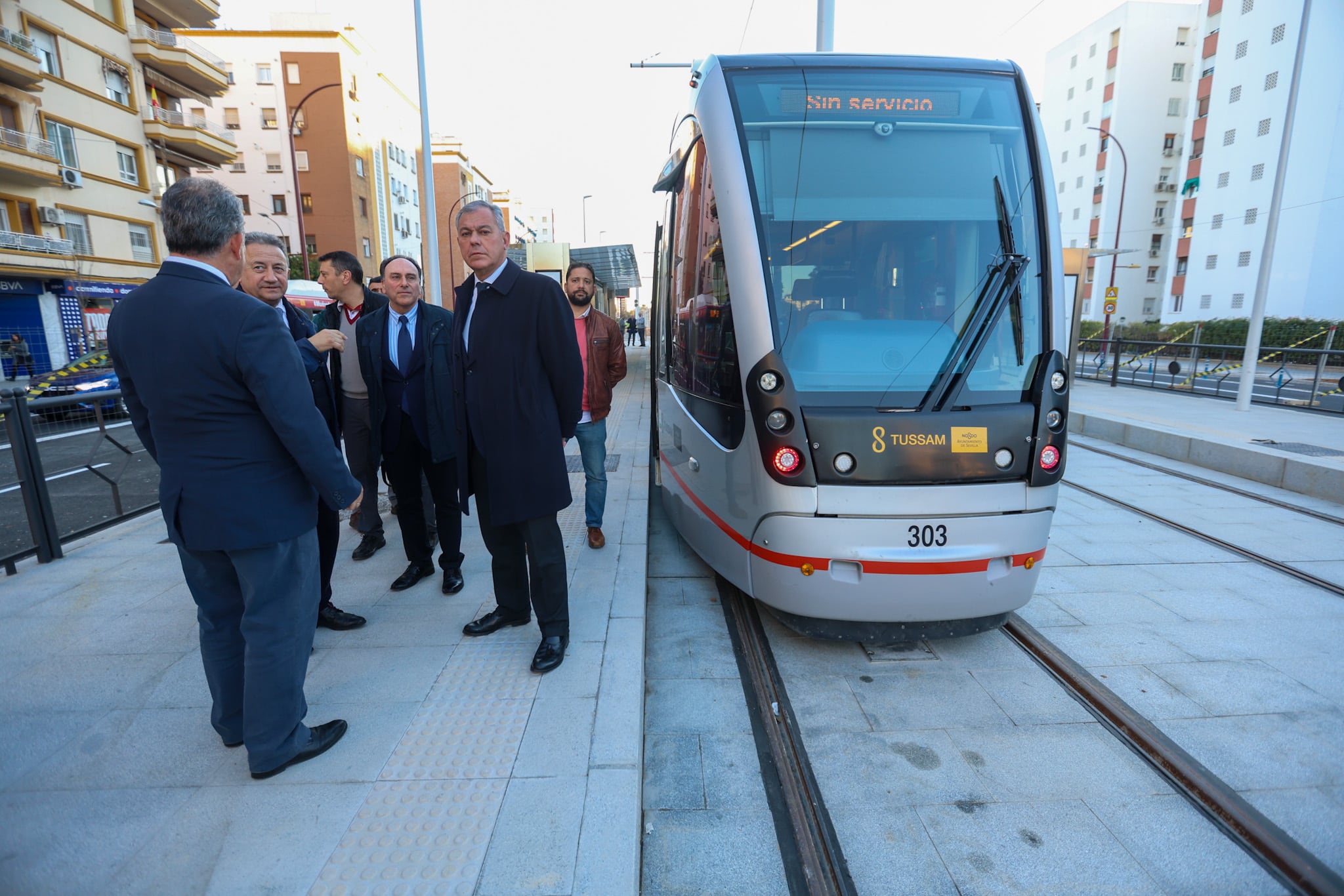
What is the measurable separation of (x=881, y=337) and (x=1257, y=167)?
4805 cm

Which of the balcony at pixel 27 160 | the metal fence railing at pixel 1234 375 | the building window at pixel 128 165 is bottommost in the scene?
the metal fence railing at pixel 1234 375

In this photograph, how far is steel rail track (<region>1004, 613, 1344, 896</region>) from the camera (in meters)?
2.30

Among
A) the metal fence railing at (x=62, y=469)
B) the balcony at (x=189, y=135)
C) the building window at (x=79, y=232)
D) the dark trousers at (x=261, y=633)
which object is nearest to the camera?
the dark trousers at (x=261, y=633)

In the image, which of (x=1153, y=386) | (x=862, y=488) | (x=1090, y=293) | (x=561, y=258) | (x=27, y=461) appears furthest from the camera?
(x=1090, y=293)

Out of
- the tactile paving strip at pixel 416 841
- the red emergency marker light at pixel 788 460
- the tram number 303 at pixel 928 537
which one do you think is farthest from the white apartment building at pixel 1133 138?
the tactile paving strip at pixel 416 841

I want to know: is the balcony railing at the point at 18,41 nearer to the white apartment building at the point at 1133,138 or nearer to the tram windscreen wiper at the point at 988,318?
the tram windscreen wiper at the point at 988,318

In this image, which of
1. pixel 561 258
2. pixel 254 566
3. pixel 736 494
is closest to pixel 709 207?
pixel 736 494

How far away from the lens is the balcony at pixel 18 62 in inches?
837

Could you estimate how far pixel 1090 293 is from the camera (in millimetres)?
53812

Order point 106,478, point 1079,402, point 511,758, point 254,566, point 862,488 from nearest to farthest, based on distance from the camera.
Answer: point 254,566
point 511,758
point 862,488
point 106,478
point 1079,402

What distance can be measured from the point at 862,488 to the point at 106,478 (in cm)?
627

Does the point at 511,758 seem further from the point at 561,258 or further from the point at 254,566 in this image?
the point at 561,258

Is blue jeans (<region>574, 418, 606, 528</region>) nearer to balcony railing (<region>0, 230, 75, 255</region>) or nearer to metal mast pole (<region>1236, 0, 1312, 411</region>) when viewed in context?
metal mast pole (<region>1236, 0, 1312, 411</region>)

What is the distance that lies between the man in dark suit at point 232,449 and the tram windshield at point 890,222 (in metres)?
2.21
